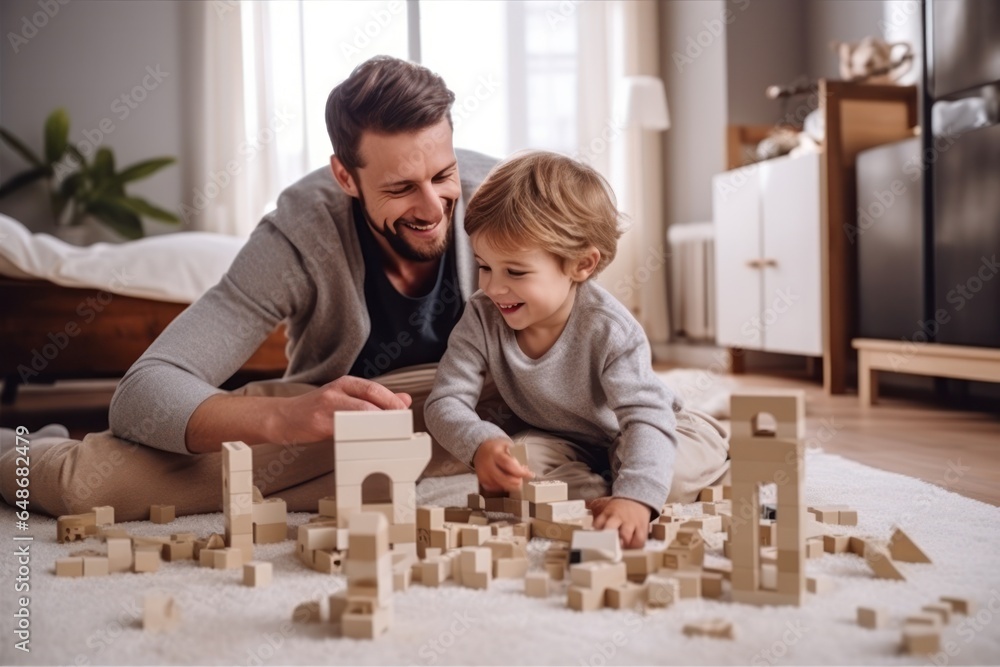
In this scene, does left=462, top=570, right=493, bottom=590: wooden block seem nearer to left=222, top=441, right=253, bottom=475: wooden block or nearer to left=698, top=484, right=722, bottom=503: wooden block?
left=222, top=441, right=253, bottom=475: wooden block

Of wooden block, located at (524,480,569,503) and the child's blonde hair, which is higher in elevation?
the child's blonde hair

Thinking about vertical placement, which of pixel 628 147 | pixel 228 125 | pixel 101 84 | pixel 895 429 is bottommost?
pixel 895 429

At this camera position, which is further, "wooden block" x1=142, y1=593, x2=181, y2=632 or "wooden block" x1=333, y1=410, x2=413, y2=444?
"wooden block" x1=333, y1=410, x2=413, y2=444

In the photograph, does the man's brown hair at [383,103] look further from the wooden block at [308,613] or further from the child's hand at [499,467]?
the wooden block at [308,613]

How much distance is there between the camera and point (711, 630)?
Answer: 0.81 metres

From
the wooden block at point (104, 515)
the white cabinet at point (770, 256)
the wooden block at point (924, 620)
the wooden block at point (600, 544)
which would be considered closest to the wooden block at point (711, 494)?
the wooden block at point (600, 544)

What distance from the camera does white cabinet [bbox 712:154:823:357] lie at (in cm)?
327

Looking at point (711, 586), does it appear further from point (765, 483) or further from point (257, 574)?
point (257, 574)

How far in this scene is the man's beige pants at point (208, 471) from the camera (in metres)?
1.36

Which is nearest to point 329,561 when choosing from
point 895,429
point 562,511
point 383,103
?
point 562,511

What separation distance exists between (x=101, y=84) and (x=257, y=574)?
4.23 metres

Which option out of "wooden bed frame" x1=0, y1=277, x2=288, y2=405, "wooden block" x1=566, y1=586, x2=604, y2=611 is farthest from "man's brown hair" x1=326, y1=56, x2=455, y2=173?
"wooden bed frame" x1=0, y1=277, x2=288, y2=405

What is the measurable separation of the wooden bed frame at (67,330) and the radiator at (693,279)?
2648mm

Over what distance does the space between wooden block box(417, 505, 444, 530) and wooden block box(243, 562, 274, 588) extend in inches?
7.7
